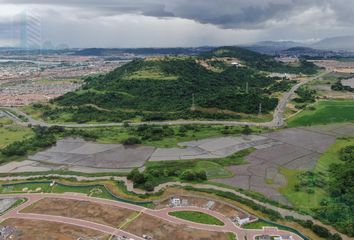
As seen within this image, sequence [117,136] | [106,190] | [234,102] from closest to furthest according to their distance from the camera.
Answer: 1. [106,190]
2. [117,136]
3. [234,102]

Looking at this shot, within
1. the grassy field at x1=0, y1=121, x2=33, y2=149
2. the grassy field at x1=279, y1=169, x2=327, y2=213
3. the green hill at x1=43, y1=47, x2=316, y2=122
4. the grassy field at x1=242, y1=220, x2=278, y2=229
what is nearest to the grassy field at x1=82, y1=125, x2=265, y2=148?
the green hill at x1=43, y1=47, x2=316, y2=122

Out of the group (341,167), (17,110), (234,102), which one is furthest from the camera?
(17,110)

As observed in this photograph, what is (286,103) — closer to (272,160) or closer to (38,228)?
(272,160)

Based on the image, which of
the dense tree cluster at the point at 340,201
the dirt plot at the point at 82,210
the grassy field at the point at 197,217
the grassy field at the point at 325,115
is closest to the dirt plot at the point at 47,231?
the dirt plot at the point at 82,210

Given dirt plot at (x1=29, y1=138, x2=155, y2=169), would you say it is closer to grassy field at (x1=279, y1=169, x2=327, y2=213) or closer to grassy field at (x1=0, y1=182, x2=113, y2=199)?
grassy field at (x1=0, y1=182, x2=113, y2=199)

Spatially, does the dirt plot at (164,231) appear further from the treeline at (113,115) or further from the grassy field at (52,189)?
the treeline at (113,115)

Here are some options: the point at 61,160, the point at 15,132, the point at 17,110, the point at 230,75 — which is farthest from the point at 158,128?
the point at 230,75

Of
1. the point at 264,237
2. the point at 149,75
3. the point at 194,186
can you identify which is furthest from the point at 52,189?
the point at 149,75
